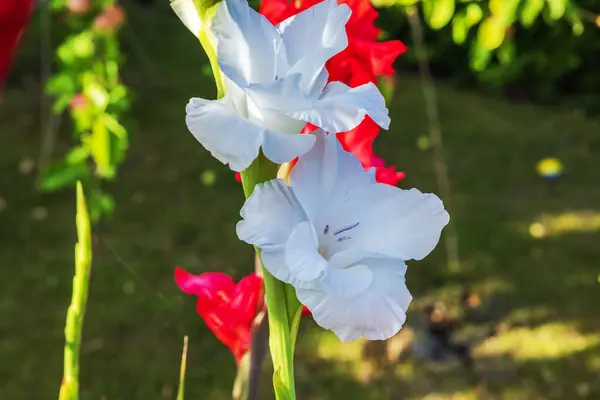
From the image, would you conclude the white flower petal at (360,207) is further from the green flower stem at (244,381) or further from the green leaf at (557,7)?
the green leaf at (557,7)

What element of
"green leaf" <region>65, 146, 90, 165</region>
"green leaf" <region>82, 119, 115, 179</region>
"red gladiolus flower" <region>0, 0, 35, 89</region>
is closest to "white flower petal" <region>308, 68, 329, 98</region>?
"red gladiolus flower" <region>0, 0, 35, 89</region>

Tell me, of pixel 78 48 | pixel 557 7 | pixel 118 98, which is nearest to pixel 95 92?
pixel 118 98

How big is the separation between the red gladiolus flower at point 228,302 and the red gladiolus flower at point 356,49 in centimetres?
15

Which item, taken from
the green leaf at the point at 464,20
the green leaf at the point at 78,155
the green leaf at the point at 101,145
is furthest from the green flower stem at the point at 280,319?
the green leaf at the point at 78,155

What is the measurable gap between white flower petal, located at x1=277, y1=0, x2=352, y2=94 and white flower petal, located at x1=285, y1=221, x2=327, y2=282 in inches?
2.8

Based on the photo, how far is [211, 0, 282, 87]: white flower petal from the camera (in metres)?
0.33

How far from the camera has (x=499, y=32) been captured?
1.06 metres

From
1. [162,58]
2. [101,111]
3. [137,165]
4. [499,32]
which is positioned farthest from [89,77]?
[162,58]

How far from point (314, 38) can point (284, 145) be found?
0.21 feet

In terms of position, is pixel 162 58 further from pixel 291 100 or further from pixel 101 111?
pixel 291 100

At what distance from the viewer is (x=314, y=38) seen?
0.36 meters

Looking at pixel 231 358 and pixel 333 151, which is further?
pixel 231 358

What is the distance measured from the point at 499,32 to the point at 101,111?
32.6 inches

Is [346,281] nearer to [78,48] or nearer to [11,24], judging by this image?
[11,24]
